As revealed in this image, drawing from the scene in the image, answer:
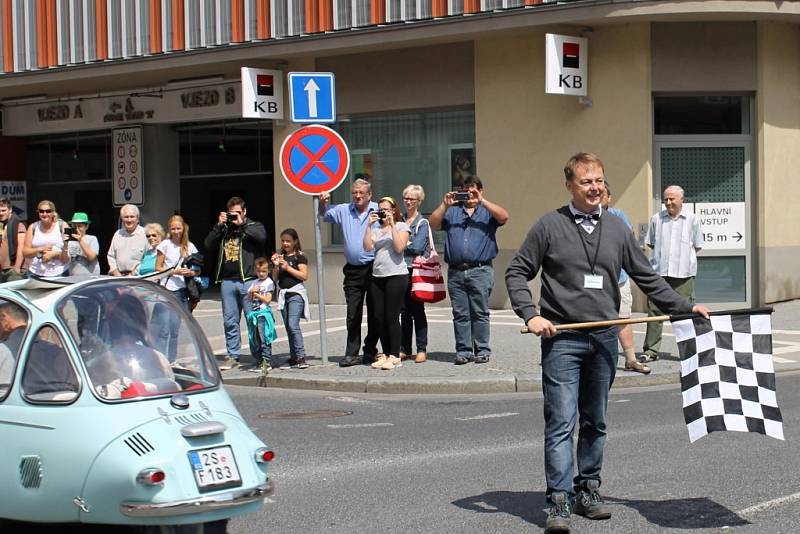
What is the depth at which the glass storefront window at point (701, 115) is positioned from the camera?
1825cm

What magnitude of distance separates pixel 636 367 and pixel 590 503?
602 cm

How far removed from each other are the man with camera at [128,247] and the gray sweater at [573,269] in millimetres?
8259

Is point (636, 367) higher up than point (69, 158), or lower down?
lower down

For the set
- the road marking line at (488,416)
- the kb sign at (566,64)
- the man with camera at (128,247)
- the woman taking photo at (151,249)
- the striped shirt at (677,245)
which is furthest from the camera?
the kb sign at (566,64)

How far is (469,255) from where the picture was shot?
13.0 meters

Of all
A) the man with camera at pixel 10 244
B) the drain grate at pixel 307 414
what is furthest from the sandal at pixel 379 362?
the man with camera at pixel 10 244

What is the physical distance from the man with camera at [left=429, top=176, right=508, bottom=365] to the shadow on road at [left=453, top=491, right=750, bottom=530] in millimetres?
5833

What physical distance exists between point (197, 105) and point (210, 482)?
1751 centimetres

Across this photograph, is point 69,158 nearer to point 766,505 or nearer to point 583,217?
point 583,217

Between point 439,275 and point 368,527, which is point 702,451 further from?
point 439,275

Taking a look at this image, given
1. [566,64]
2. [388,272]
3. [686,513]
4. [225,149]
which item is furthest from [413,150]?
[686,513]

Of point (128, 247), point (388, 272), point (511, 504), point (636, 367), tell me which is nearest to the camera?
point (511, 504)

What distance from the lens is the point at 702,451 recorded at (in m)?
8.36

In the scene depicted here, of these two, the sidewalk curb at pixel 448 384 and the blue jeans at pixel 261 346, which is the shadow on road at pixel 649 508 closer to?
the sidewalk curb at pixel 448 384
